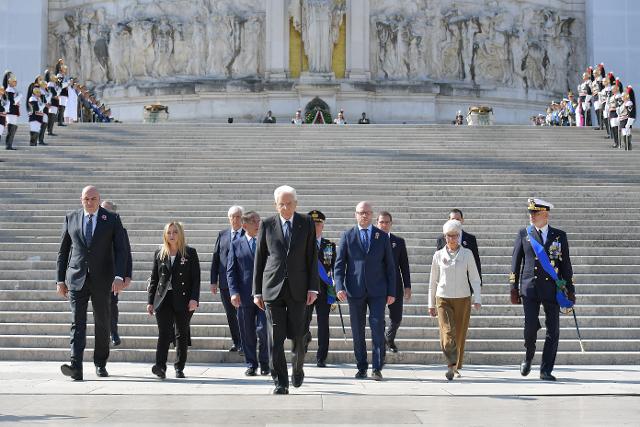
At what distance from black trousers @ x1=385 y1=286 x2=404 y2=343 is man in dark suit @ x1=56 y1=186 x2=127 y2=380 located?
266 centimetres

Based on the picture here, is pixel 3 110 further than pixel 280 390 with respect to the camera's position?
Yes

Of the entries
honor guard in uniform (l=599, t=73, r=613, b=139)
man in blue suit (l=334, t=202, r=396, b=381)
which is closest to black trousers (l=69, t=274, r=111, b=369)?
man in blue suit (l=334, t=202, r=396, b=381)

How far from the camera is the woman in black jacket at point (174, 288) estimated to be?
8781mm

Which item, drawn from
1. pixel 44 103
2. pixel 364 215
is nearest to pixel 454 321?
pixel 364 215

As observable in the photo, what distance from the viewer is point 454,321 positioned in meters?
9.00

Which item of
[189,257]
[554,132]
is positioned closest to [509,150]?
[554,132]

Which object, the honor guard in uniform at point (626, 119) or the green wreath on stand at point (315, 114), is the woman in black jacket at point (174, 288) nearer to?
the honor guard in uniform at point (626, 119)

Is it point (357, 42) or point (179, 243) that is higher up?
point (357, 42)

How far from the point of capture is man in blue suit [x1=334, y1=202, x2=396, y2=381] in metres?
8.82

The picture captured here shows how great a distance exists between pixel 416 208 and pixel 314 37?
17.6m

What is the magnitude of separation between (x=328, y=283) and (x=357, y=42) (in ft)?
74.9

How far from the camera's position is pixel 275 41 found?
31.9 meters

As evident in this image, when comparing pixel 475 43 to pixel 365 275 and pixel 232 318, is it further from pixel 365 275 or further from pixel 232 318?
pixel 365 275

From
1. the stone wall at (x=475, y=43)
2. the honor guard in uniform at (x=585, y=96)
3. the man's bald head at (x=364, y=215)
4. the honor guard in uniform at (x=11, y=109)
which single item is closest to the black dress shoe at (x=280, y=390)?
the man's bald head at (x=364, y=215)
